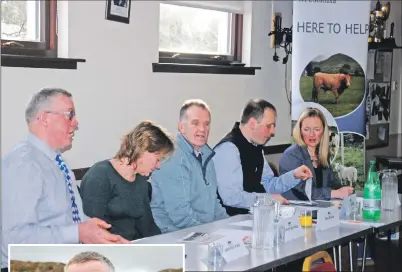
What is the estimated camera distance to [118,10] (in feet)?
15.2

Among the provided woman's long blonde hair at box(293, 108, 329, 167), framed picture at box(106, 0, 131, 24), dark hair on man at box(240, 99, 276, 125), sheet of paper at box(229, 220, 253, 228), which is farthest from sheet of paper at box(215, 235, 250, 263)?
framed picture at box(106, 0, 131, 24)

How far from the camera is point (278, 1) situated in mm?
6141

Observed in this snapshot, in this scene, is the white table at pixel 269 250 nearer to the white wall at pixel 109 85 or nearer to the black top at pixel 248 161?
the black top at pixel 248 161

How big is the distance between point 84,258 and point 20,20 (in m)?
2.82

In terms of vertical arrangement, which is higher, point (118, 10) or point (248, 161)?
point (118, 10)

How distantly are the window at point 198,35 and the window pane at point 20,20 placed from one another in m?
1.10

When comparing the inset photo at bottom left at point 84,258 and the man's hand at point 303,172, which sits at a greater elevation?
the inset photo at bottom left at point 84,258

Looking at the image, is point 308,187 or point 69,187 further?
point 308,187

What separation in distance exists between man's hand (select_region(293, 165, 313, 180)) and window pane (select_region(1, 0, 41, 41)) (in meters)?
1.72

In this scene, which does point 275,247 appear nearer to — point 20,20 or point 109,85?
point 109,85

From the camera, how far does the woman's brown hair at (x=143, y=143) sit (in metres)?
3.18

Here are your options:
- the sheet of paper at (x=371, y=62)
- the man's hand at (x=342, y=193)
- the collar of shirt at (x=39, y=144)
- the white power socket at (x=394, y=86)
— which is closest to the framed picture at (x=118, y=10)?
the man's hand at (x=342, y=193)

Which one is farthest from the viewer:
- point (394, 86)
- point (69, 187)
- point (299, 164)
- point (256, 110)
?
point (394, 86)

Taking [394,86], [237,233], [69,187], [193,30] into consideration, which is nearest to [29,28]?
[193,30]
